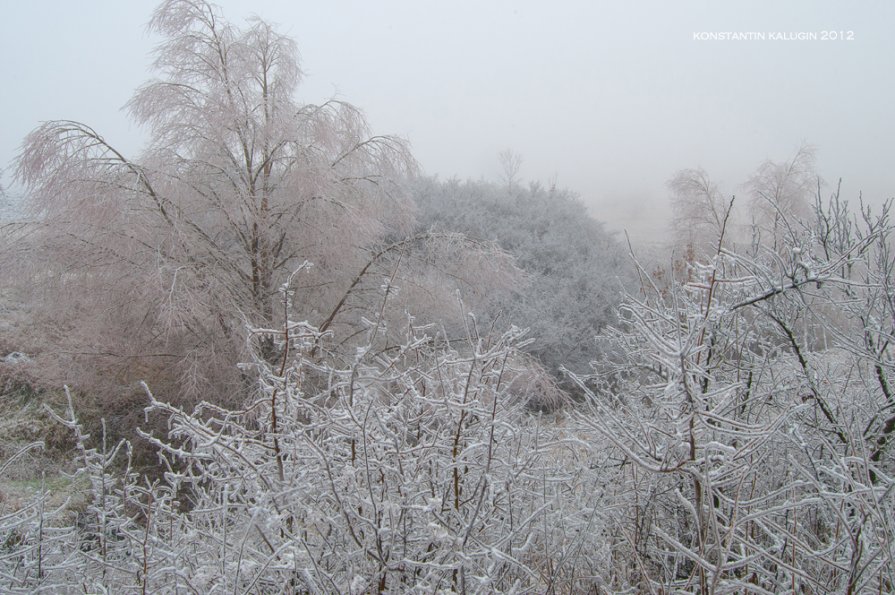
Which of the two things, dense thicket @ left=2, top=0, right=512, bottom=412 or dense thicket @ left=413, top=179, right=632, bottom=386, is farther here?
dense thicket @ left=413, top=179, right=632, bottom=386

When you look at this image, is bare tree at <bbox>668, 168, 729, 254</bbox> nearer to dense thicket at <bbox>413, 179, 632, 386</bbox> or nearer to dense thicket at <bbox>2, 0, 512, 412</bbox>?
dense thicket at <bbox>413, 179, 632, 386</bbox>

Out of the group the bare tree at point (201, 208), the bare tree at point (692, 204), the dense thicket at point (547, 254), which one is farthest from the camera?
the bare tree at point (692, 204)

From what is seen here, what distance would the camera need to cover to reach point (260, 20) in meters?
6.91

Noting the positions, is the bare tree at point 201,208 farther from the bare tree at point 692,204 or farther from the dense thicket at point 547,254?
the bare tree at point 692,204

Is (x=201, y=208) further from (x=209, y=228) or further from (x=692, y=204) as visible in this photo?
(x=692, y=204)

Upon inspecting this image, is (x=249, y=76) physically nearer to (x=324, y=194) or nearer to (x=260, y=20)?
Result: (x=260, y=20)

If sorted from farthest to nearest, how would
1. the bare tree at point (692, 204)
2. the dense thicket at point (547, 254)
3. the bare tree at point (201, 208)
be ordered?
the bare tree at point (692, 204) < the dense thicket at point (547, 254) < the bare tree at point (201, 208)

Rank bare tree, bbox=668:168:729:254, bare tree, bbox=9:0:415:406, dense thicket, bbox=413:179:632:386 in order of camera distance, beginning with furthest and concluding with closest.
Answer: bare tree, bbox=668:168:729:254
dense thicket, bbox=413:179:632:386
bare tree, bbox=9:0:415:406

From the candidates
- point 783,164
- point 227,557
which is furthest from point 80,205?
point 783,164

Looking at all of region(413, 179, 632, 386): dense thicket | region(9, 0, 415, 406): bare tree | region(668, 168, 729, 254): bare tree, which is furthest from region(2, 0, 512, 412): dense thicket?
region(668, 168, 729, 254): bare tree

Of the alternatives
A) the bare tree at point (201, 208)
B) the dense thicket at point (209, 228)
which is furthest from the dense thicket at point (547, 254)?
the bare tree at point (201, 208)

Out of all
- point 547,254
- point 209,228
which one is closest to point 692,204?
point 547,254

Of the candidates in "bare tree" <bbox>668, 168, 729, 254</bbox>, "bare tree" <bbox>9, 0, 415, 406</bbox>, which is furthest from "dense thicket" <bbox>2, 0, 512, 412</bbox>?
"bare tree" <bbox>668, 168, 729, 254</bbox>

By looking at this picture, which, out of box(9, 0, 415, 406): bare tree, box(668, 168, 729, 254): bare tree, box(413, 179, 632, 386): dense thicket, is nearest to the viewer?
box(9, 0, 415, 406): bare tree
